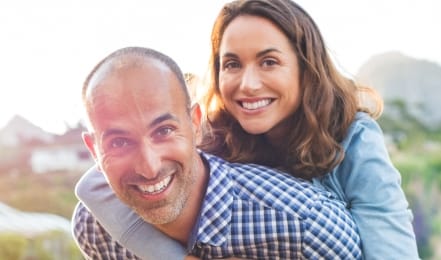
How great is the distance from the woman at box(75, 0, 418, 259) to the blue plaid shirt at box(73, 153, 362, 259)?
0.38 feet

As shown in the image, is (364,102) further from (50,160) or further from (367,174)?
(50,160)

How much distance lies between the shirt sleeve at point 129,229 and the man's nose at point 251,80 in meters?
0.35

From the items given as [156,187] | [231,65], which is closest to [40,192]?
[231,65]

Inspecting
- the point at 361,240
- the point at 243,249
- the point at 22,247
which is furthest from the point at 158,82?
the point at 22,247

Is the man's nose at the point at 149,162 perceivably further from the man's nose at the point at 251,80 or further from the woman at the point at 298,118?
the man's nose at the point at 251,80

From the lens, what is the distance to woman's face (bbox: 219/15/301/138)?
1448 mm

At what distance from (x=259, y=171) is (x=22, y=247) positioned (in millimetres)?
2065

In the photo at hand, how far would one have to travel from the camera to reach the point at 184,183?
1.20m

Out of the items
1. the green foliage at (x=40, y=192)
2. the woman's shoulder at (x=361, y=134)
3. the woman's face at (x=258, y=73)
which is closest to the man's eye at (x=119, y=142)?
the woman's face at (x=258, y=73)

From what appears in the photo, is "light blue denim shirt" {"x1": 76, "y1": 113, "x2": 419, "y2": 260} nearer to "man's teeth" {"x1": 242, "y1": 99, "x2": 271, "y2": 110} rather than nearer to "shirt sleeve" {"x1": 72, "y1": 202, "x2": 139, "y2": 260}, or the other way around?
"shirt sleeve" {"x1": 72, "y1": 202, "x2": 139, "y2": 260}

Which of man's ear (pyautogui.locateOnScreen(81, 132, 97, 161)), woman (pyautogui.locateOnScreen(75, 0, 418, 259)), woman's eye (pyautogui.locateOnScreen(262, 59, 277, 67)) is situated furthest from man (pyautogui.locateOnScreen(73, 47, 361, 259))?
woman's eye (pyautogui.locateOnScreen(262, 59, 277, 67))

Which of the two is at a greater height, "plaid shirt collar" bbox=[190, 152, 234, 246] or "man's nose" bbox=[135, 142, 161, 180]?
"man's nose" bbox=[135, 142, 161, 180]

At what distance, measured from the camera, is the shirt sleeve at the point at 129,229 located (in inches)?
50.1

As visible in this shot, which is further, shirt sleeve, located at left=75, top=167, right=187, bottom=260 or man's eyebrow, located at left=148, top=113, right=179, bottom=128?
shirt sleeve, located at left=75, top=167, right=187, bottom=260
